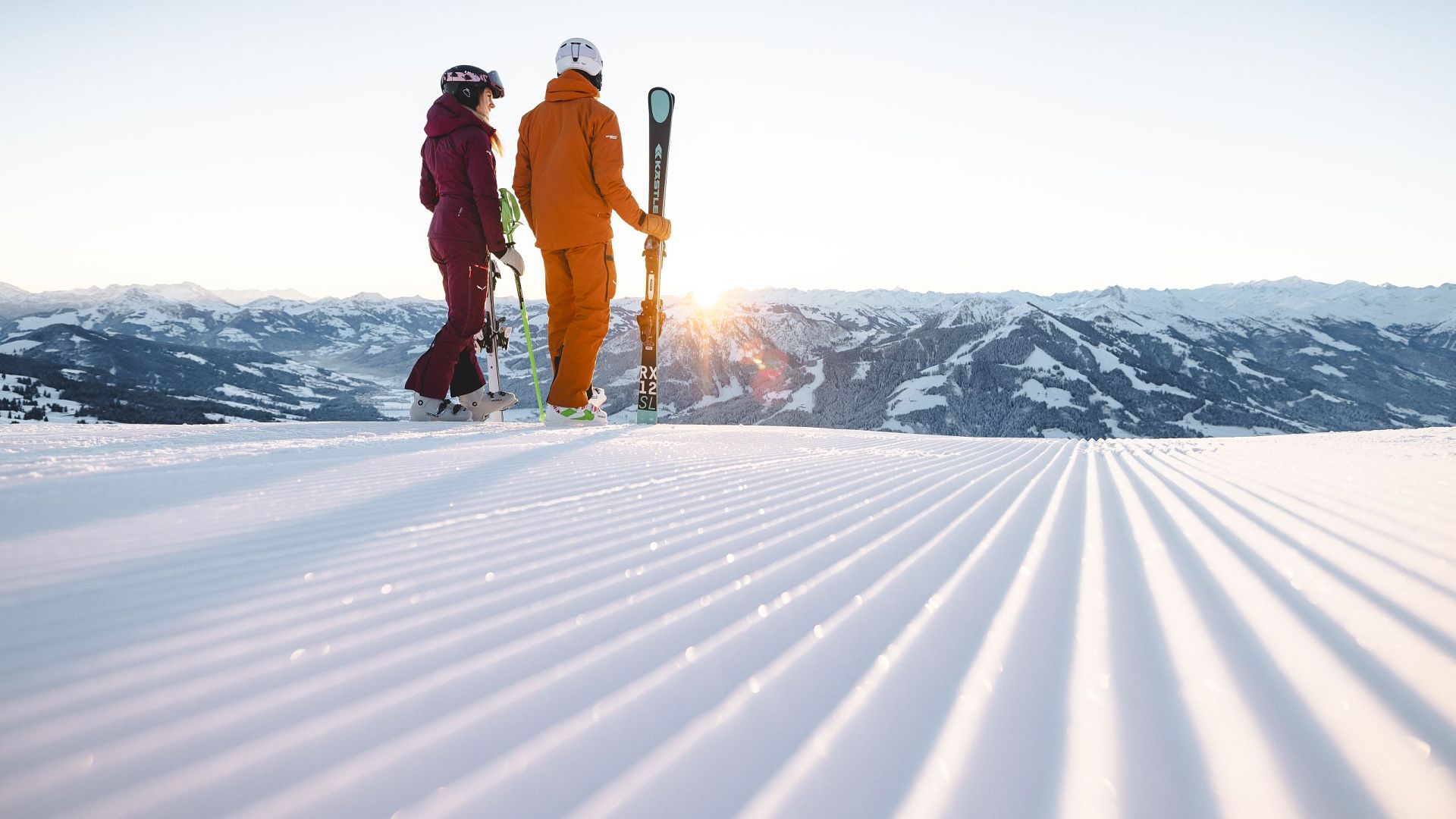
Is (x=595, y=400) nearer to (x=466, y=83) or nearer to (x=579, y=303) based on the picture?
(x=579, y=303)

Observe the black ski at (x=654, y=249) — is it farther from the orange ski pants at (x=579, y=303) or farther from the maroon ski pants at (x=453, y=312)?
the maroon ski pants at (x=453, y=312)

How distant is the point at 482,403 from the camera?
4906mm

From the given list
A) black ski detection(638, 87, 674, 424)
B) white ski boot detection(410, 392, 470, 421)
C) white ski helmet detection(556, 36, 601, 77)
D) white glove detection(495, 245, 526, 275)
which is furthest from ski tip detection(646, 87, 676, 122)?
white ski boot detection(410, 392, 470, 421)

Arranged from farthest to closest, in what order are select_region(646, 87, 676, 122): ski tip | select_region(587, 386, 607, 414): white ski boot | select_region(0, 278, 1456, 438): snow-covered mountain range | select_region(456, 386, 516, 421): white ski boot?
select_region(0, 278, 1456, 438): snow-covered mountain range < select_region(646, 87, 676, 122): ski tip < select_region(587, 386, 607, 414): white ski boot < select_region(456, 386, 516, 421): white ski boot

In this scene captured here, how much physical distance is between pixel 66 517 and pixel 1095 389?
283 ft

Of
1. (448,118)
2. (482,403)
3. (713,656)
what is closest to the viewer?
(713,656)

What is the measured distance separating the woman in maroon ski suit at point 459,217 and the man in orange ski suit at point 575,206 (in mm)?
313

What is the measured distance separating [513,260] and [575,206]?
75cm

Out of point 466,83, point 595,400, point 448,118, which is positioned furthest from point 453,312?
point 466,83

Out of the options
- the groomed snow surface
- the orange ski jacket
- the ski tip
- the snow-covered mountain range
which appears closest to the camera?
the groomed snow surface

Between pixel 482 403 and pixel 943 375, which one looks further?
pixel 943 375

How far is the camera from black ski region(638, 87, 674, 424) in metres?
6.01

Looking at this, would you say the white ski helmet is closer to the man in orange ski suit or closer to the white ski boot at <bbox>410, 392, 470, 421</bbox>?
the man in orange ski suit

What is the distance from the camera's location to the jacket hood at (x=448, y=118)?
4.45 meters
